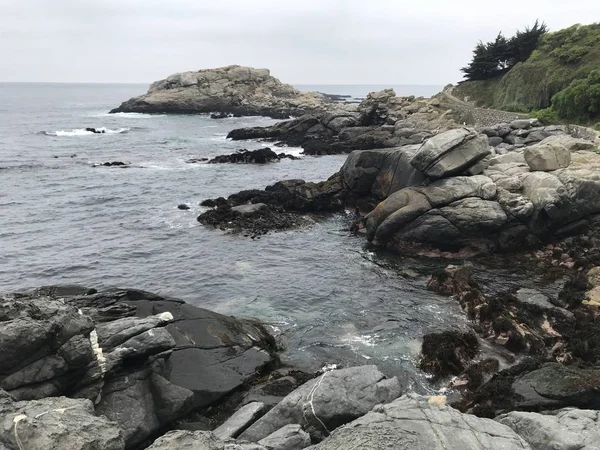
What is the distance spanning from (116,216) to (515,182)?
98.2ft

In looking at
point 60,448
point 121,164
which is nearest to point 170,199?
point 121,164

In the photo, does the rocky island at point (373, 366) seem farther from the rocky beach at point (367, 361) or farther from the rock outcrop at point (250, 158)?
the rock outcrop at point (250, 158)

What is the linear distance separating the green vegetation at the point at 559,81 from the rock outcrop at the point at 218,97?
7058 centimetres

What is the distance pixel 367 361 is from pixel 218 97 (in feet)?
439

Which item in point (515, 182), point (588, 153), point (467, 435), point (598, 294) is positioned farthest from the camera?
point (588, 153)

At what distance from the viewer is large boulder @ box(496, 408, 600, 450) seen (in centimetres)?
972

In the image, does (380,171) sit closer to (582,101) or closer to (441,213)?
(441,213)

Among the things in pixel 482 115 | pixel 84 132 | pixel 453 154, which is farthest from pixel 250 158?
pixel 84 132

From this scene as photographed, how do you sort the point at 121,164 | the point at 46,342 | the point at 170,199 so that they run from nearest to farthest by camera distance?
the point at 46,342, the point at 170,199, the point at 121,164

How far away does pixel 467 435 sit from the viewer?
9.04 metres

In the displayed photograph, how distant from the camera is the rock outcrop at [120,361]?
1231 cm

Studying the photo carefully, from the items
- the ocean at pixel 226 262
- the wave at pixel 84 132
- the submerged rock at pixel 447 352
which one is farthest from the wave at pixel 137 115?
the submerged rock at pixel 447 352

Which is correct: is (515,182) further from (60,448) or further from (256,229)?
(60,448)

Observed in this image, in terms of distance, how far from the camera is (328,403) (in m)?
13.0
